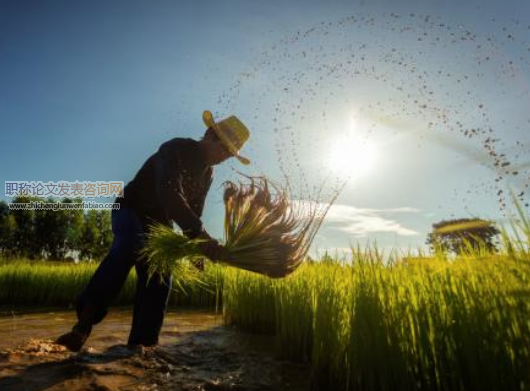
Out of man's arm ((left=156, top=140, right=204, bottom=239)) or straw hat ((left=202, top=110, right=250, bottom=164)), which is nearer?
man's arm ((left=156, top=140, right=204, bottom=239))

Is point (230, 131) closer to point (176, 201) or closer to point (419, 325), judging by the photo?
point (176, 201)

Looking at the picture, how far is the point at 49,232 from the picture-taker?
53.7 m

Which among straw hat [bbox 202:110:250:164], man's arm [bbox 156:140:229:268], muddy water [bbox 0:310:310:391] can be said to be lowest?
muddy water [bbox 0:310:310:391]

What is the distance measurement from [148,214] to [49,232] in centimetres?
5609

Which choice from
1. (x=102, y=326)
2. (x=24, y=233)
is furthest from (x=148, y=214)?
(x=24, y=233)

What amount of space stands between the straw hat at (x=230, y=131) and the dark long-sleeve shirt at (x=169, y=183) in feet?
0.75

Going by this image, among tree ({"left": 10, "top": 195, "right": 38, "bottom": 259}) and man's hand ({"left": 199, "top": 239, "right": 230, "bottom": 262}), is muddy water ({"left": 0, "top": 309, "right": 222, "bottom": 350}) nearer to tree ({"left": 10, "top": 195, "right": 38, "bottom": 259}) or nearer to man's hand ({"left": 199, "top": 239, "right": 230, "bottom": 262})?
man's hand ({"left": 199, "top": 239, "right": 230, "bottom": 262})

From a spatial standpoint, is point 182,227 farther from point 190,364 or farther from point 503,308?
point 503,308

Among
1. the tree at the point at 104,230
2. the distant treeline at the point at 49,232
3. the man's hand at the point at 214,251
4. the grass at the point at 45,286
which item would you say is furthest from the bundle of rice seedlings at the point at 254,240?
the tree at the point at 104,230

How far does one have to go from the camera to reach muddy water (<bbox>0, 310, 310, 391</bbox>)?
2.76 metres

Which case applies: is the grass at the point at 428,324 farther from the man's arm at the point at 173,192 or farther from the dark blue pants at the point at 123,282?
the dark blue pants at the point at 123,282

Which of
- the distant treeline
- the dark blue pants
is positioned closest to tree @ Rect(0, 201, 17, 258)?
the distant treeline

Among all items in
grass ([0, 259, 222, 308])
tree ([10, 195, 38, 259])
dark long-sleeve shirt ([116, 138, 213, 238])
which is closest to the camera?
dark long-sleeve shirt ([116, 138, 213, 238])

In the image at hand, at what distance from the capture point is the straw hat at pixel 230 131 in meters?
3.68
